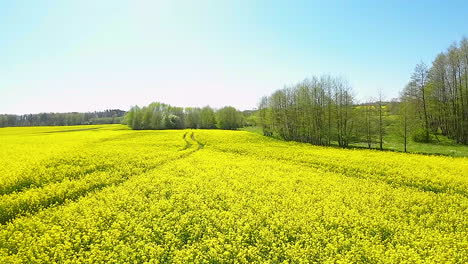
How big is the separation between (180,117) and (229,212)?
8083cm

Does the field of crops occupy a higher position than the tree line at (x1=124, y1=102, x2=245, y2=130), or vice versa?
the tree line at (x1=124, y1=102, x2=245, y2=130)

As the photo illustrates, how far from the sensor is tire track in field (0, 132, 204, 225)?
1315 cm

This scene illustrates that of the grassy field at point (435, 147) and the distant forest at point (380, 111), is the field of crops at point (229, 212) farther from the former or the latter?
the distant forest at point (380, 111)

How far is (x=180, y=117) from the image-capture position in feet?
298

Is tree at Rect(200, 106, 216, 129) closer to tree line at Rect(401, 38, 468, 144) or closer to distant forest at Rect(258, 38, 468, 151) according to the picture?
distant forest at Rect(258, 38, 468, 151)

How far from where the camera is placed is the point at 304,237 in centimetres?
1071

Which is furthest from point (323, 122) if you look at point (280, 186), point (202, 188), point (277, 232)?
point (277, 232)

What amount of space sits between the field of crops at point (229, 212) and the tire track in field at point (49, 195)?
0.23 feet

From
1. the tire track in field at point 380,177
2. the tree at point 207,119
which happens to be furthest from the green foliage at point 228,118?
the tire track in field at point 380,177

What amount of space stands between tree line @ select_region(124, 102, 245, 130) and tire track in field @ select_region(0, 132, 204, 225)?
62149 millimetres

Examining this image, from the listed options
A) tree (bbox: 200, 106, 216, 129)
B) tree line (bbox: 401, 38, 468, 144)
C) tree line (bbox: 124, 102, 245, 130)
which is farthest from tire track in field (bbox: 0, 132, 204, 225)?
tree (bbox: 200, 106, 216, 129)

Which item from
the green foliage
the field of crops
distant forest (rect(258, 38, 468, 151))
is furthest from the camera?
the green foliage

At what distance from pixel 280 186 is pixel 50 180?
54.5ft

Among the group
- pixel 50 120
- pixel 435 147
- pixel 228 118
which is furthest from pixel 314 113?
pixel 50 120
